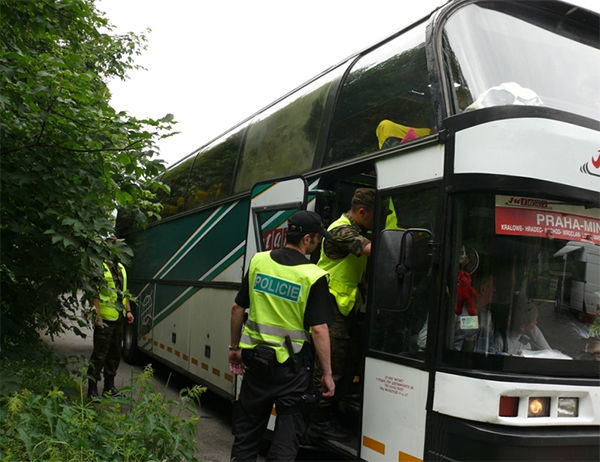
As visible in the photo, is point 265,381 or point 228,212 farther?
point 228,212

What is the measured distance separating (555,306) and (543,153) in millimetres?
909

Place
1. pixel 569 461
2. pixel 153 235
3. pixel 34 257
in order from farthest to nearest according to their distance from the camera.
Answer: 1. pixel 153 235
2. pixel 34 257
3. pixel 569 461

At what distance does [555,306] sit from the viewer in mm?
3730

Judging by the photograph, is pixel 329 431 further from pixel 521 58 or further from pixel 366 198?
pixel 521 58

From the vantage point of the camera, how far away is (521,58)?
14.1 ft

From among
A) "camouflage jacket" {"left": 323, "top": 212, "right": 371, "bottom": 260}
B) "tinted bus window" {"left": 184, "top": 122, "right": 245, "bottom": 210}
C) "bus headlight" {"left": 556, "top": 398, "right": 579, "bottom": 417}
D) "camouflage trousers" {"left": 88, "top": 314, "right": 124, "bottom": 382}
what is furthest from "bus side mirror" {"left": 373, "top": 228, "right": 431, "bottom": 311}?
"camouflage trousers" {"left": 88, "top": 314, "right": 124, "bottom": 382}

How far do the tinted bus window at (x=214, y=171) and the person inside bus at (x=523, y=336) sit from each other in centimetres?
458

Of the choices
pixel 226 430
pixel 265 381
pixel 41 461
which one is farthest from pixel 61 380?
pixel 226 430

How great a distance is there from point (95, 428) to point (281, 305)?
1.41 metres

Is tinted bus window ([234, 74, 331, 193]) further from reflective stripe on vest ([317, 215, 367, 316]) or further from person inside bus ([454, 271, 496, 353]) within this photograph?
person inside bus ([454, 271, 496, 353])

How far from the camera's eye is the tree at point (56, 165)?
183 inches

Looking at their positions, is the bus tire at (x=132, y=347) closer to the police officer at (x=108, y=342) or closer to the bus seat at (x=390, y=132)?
the police officer at (x=108, y=342)

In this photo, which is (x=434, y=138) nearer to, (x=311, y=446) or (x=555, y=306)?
(x=555, y=306)

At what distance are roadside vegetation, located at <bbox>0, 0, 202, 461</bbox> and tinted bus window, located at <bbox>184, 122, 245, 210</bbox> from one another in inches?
99.9
